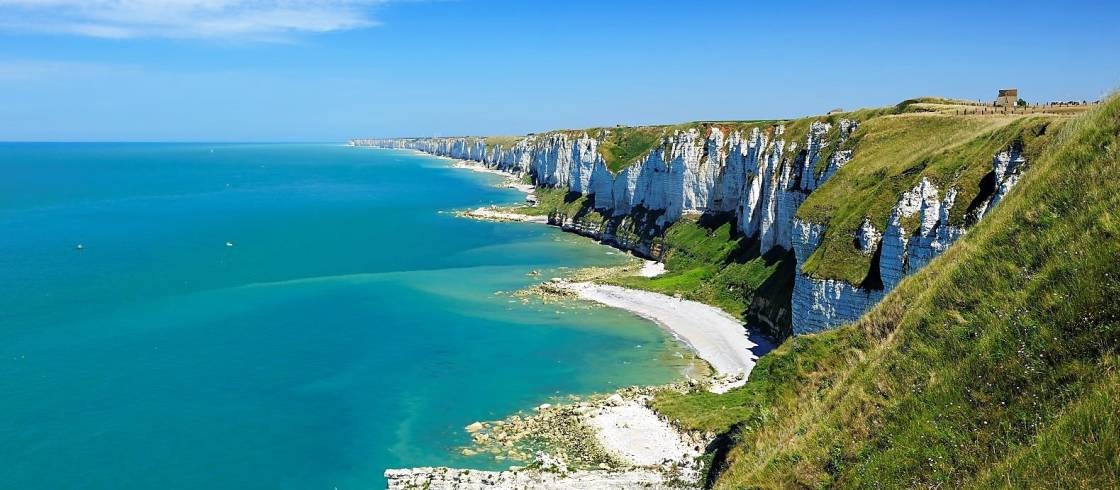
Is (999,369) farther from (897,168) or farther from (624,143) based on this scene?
(624,143)

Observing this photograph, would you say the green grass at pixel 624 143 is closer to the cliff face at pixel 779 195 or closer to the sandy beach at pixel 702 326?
the cliff face at pixel 779 195

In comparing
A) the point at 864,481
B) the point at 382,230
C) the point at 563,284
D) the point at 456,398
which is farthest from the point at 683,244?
the point at 864,481

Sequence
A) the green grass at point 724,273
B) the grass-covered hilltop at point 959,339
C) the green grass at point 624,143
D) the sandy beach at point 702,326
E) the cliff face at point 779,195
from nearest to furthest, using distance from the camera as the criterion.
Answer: the grass-covered hilltop at point 959,339 < the cliff face at point 779,195 < the sandy beach at point 702,326 < the green grass at point 724,273 < the green grass at point 624,143

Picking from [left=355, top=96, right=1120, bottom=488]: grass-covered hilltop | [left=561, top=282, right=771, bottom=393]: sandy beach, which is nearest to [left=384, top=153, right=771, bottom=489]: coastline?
[left=561, top=282, right=771, bottom=393]: sandy beach

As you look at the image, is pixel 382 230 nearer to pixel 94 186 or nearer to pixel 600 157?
pixel 600 157

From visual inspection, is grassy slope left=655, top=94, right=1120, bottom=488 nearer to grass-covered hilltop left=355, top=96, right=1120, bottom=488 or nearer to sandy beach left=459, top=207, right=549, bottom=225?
grass-covered hilltop left=355, top=96, right=1120, bottom=488

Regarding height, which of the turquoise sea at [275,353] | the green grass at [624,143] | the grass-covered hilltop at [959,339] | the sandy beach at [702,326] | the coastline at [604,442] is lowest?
the turquoise sea at [275,353]

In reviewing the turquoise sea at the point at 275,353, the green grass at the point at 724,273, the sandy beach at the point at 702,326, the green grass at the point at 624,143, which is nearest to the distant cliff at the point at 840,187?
the green grass at the point at 724,273

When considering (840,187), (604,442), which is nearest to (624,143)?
(840,187)
